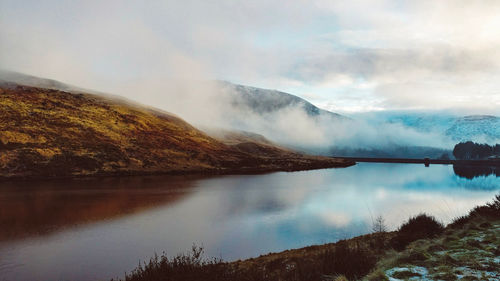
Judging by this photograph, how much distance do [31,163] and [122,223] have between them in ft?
176

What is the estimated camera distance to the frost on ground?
7.50 m

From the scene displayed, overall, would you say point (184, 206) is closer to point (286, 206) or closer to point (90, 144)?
point (286, 206)

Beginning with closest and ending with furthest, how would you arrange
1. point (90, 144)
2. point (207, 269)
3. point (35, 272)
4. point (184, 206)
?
point (207, 269) < point (35, 272) < point (184, 206) < point (90, 144)

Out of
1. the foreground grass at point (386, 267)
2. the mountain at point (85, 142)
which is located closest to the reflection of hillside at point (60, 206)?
the foreground grass at point (386, 267)

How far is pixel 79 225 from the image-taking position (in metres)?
25.4

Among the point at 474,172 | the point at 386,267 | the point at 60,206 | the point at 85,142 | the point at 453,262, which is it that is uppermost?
the point at 85,142

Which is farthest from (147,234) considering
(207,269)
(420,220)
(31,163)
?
(31,163)

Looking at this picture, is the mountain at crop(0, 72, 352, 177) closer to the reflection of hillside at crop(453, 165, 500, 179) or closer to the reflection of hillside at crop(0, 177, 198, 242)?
the reflection of hillside at crop(0, 177, 198, 242)

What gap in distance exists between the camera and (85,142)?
293ft

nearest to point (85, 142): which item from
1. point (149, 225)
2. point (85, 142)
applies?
point (85, 142)

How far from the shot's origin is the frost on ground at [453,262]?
24.6 feet

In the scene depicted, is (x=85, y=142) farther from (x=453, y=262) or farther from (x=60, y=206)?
(x=453, y=262)

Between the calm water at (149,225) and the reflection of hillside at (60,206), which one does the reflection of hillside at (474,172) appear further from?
the reflection of hillside at (60,206)

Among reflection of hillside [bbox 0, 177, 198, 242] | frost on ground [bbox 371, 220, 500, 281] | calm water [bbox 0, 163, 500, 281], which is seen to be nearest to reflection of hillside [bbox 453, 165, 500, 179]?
calm water [bbox 0, 163, 500, 281]
